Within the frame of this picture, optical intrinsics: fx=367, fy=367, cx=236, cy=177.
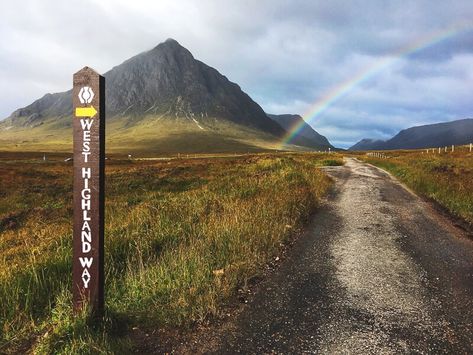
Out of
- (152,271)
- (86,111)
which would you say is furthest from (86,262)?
(86,111)

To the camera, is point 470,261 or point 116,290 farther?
point 470,261

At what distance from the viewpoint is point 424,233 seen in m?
9.80

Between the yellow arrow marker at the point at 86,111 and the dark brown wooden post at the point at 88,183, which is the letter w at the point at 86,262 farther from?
the yellow arrow marker at the point at 86,111

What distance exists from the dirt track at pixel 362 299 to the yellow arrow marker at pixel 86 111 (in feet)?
9.99

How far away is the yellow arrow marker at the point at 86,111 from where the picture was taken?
4.50 metres

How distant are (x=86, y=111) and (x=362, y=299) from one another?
15.8ft

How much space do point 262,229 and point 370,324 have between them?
382cm

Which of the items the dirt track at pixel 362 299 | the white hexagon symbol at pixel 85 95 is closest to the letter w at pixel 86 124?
the white hexagon symbol at pixel 85 95

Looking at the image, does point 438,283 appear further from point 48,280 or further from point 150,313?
point 48,280

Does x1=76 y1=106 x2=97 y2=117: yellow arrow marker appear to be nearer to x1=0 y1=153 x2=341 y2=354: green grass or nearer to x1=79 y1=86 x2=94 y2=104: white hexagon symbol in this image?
x1=79 y1=86 x2=94 y2=104: white hexagon symbol

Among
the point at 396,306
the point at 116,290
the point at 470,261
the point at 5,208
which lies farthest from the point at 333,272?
the point at 5,208

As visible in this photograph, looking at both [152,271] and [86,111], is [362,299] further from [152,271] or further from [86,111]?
[86,111]

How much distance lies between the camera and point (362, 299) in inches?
225

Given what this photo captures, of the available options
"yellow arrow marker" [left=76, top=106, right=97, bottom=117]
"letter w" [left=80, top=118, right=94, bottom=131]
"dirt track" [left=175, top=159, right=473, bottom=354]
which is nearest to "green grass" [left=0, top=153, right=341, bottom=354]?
"dirt track" [left=175, top=159, right=473, bottom=354]
